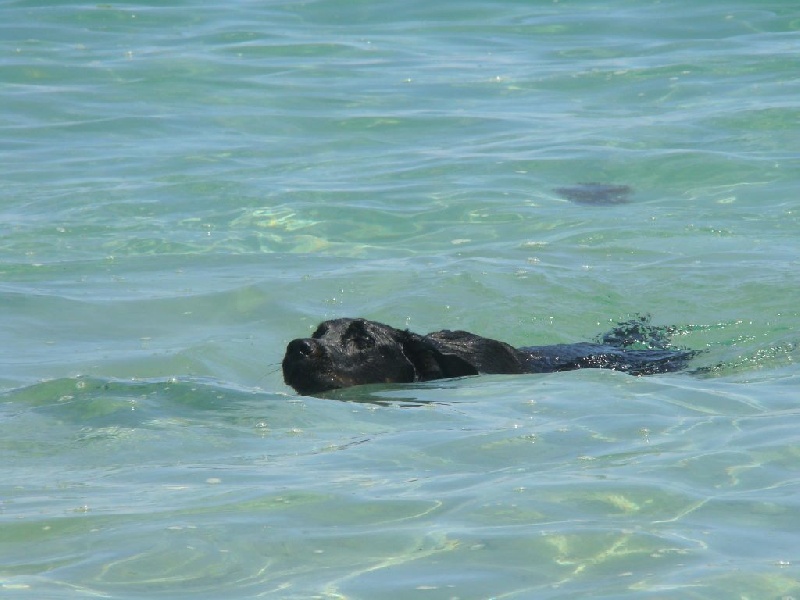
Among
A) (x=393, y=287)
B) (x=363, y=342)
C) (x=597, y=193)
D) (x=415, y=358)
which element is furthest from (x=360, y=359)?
(x=597, y=193)

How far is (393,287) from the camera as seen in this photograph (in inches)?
422

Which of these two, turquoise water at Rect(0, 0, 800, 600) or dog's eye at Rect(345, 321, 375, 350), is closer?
turquoise water at Rect(0, 0, 800, 600)

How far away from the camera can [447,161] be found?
14.7 metres

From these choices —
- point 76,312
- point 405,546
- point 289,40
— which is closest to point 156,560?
point 405,546

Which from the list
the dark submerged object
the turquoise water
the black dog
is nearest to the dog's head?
the black dog

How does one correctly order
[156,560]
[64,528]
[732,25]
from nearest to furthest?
1. [156,560]
2. [64,528]
3. [732,25]

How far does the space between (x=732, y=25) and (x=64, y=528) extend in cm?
1764

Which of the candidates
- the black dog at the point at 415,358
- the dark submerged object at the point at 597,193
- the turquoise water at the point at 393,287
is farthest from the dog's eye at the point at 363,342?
the dark submerged object at the point at 597,193

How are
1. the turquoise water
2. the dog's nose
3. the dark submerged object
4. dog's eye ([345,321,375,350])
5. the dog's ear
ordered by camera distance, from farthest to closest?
the dark submerged object < the dog's ear < dog's eye ([345,321,375,350]) < the dog's nose < the turquoise water

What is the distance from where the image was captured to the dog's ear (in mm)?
7941

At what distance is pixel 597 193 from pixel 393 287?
11.6 ft

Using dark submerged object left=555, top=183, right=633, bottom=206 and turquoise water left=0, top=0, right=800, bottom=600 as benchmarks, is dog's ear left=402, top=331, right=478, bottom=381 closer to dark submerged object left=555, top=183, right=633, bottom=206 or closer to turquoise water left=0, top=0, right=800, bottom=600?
turquoise water left=0, top=0, right=800, bottom=600

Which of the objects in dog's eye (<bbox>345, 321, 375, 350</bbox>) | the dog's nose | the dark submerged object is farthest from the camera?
the dark submerged object

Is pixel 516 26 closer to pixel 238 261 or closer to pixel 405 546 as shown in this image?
pixel 238 261
